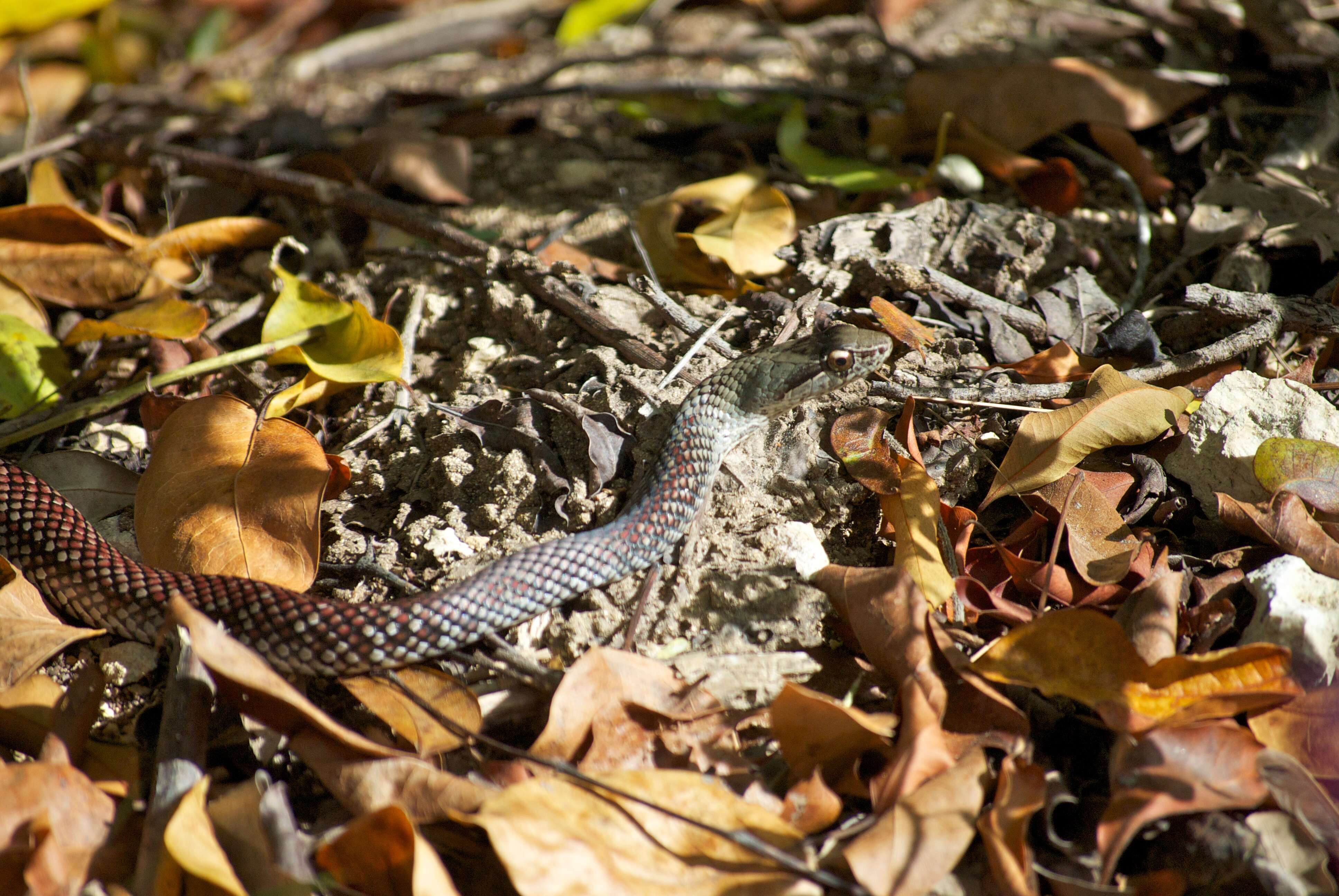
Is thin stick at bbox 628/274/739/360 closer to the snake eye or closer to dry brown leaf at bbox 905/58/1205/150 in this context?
the snake eye

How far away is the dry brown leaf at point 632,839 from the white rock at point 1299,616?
5.78ft

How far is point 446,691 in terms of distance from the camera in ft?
10.8

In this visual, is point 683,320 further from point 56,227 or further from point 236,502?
point 56,227

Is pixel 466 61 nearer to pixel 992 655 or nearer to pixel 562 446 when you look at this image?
pixel 562 446

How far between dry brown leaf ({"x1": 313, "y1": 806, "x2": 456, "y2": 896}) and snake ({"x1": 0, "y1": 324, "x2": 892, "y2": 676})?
747mm

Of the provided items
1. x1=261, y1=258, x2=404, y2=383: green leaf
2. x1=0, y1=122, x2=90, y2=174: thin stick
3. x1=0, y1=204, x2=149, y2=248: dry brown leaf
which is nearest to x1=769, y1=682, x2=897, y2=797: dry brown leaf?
x1=261, y1=258, x2=404, y2=383: green leaf

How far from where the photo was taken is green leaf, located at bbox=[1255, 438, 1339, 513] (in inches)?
138

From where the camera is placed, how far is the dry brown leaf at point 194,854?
2.59m

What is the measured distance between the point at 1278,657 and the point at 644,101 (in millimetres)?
5158

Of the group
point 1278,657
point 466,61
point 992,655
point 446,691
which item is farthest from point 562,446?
point 466,61

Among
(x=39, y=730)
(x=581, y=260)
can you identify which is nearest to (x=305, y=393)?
(x=581, y=260)

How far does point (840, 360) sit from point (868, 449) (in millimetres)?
407

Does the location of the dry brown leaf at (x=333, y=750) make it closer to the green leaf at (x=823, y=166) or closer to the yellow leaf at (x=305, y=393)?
the yellow leaf at (x=305, y=393)

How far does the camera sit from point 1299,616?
3102 millimetres
